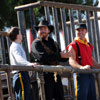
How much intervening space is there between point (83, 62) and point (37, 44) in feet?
3.04

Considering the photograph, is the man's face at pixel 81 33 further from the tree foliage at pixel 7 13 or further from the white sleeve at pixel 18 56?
the tree foliage at pixel 7 13

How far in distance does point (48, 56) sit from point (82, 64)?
80 centimetres

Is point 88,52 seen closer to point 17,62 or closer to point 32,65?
point 17,62

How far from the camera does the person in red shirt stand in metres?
5.59

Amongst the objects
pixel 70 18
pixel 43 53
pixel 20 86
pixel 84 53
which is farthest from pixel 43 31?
pixel 70 18

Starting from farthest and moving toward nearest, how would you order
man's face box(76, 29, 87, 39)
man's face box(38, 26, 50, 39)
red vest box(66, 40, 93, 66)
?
man's face box(76, 29, 87, 39) → red vest box(66, 40, 93, 66) → man's face box(38, 26, 50, 39)

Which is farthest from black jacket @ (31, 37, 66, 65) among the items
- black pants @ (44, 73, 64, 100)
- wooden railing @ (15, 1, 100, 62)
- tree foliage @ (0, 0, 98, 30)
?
tree foliage @ (0, 0, 98, 30)

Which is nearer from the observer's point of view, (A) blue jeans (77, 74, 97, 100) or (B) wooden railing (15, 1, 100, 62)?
(A) blue jeans (77, 74, 97, 100)

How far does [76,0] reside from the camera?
13.7 meters

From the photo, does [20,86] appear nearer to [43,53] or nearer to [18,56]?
[18,56]

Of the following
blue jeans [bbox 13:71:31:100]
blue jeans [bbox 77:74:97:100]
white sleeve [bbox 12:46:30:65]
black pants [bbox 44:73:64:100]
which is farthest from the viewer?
blue jeans [bbox 77:74:97:100]

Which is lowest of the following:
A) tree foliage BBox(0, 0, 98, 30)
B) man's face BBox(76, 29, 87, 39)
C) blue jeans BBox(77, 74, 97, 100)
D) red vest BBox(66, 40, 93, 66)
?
blue jeans BBox(77, 74, 97, 100)

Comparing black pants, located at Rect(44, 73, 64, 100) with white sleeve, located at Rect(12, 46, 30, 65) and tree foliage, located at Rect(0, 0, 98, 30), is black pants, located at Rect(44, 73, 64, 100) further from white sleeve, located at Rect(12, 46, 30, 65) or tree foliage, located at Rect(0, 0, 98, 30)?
tree foliage, located at Rect(0, 0, 98, 30)

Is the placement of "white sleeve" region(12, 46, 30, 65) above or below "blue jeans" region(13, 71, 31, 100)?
above
